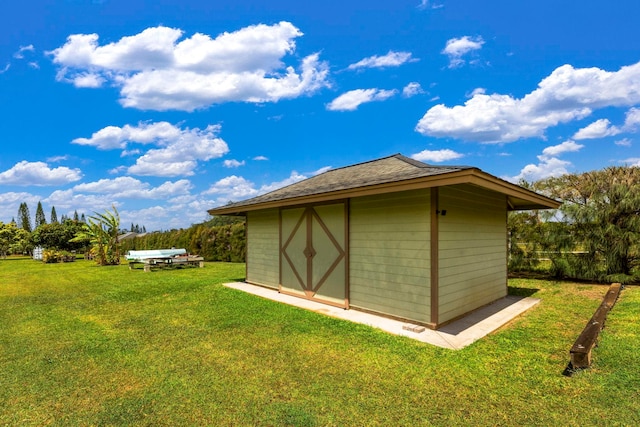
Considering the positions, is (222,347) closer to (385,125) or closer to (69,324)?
(69,324)

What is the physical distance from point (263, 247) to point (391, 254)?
A: 4560mm

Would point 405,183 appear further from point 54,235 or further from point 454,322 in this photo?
point 54,235

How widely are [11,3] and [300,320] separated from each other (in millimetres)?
10982

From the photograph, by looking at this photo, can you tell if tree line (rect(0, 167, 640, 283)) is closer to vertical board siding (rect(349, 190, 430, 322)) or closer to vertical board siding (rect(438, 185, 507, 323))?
vertical board siding (rect(438, 185, 507, 323))

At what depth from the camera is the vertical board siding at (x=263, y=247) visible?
8508mm

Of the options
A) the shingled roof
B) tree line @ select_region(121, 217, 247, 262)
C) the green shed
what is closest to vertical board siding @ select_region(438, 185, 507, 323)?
the green shed

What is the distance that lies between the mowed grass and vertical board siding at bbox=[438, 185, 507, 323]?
0.83 m

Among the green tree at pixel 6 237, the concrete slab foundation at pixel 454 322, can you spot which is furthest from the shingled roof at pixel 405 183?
the green tree at pixel 6 237

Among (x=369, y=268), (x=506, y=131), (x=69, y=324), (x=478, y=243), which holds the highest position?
(x=506, y=131)

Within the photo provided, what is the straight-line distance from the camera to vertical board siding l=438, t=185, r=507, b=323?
5168 mm

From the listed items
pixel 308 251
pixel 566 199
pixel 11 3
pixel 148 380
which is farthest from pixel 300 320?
pixel 11 3

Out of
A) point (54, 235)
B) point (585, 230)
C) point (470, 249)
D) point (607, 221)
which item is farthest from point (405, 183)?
point (54, 235)

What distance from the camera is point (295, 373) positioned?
11.1 ft

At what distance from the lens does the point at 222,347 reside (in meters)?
4.23
